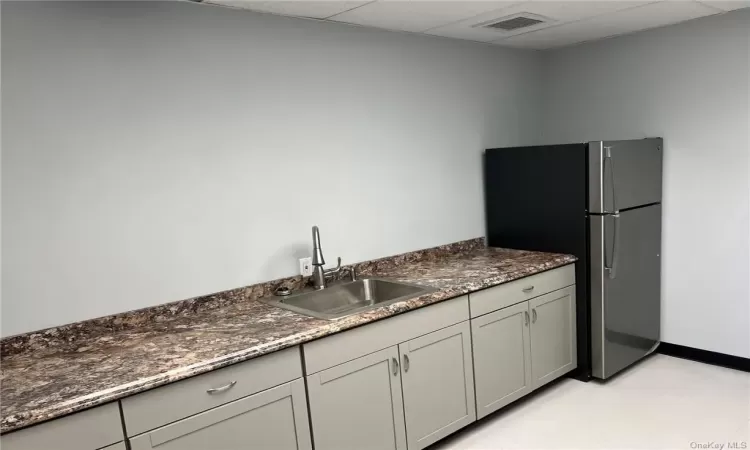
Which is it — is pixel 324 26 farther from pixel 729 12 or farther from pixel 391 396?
pixel 729 12

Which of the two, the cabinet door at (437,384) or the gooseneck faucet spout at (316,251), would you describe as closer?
the cabinet door at (437,384)

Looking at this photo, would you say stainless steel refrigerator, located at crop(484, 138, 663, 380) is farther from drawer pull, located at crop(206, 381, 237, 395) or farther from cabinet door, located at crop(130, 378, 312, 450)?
drawer pull, located at crop(206, 381, 237, 395)

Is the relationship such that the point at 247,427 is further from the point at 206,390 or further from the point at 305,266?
the point at 305,266

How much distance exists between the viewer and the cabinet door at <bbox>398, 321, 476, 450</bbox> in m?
2.48

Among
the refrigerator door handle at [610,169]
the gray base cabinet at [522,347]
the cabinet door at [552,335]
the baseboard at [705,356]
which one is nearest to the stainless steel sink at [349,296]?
the gray base cabinet at [522,347]

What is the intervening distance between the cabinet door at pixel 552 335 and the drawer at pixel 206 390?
1.59m

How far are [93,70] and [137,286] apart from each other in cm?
92

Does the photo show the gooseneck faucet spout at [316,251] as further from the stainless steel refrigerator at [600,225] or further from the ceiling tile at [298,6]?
the stainless steel refrigerator at [600,225]

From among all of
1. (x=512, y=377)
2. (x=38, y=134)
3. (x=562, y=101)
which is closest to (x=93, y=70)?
(x=38, y=134)

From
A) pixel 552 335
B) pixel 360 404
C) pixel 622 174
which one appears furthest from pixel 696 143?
pixel 360 404

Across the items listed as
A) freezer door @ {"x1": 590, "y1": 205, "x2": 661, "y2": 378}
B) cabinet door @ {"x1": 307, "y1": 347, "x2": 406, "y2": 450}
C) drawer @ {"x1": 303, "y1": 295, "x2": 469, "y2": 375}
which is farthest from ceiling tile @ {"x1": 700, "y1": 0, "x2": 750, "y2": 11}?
cabinet door @ {"x1": 307, "y1": 347, "x2": 406, "y2": 450}

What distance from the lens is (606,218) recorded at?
3.11m

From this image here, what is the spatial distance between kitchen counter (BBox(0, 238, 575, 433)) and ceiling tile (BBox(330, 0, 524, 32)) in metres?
1.39

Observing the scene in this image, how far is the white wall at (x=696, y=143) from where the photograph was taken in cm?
323
